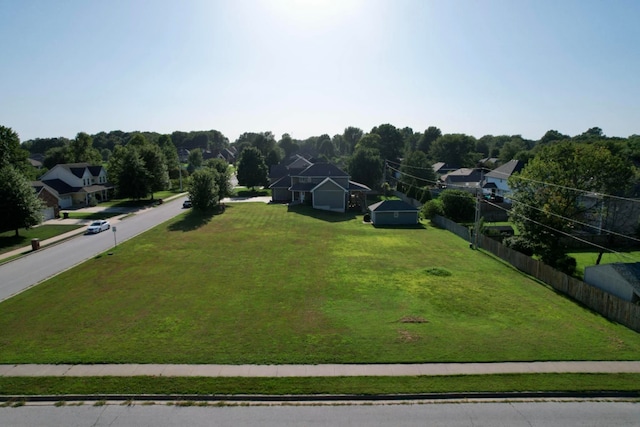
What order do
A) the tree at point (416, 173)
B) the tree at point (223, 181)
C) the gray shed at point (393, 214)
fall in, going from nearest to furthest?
1. the gray shed at point (393, 214)
2. the tree at point (223, 181)
3. the tree at point (416, 173)

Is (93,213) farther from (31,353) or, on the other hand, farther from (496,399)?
(496,399)

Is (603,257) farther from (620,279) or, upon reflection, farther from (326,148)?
(326,148)

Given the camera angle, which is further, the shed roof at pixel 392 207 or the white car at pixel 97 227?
the shed roof at pixel 392 207

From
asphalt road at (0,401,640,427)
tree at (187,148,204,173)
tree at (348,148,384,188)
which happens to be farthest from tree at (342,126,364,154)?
asphalt road at (0,401,640,427)

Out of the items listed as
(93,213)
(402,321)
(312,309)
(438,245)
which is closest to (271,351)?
(312,309)

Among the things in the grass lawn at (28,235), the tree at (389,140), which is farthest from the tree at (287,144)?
the grass lawn at (28,235)

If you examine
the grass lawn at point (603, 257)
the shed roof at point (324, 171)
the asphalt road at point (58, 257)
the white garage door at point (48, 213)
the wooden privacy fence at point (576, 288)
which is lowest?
the grass lawn at point (603, 257)

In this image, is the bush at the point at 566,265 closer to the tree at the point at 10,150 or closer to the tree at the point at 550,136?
the tree at the point at 10,150

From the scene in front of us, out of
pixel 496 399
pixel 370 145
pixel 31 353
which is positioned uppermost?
pixel 370 145
